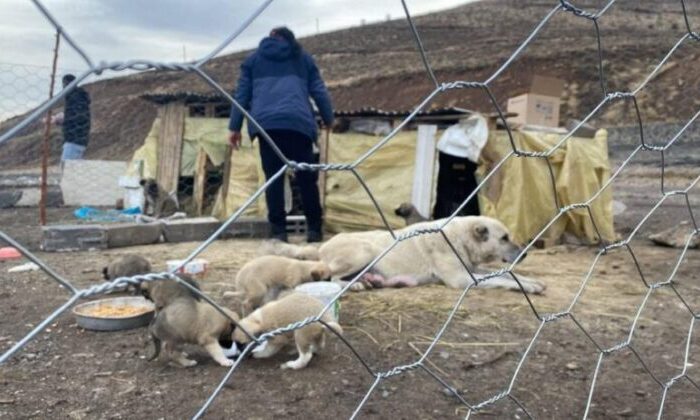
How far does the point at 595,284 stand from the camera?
4293 millimetres

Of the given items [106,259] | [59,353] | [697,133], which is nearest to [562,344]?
[59,353]

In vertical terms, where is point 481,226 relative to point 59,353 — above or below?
above

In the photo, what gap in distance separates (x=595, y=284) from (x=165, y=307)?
2.89 m

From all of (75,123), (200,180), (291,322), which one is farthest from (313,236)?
(75,123)

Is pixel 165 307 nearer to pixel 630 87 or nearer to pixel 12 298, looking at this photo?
pixel 12 298

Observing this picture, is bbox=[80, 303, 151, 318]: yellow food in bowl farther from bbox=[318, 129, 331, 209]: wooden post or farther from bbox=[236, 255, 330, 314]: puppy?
bbox=[318, 129, 331, 209]: wooden post

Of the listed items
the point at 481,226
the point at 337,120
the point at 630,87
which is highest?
the point at 630,87

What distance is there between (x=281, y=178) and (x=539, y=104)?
314 centimetres

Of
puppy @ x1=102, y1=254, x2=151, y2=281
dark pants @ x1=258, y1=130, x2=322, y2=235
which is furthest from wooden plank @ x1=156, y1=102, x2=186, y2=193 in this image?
puppy @ x1=102, y1=254, x2=151, y2=281

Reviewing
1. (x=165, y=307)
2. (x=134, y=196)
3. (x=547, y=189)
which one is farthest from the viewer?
(x=134, y=196)

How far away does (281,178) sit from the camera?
5629 mm

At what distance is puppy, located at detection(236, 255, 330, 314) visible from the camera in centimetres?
317

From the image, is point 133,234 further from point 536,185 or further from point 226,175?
point 536,185

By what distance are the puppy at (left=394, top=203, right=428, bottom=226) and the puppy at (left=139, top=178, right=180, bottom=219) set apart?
125 inches
